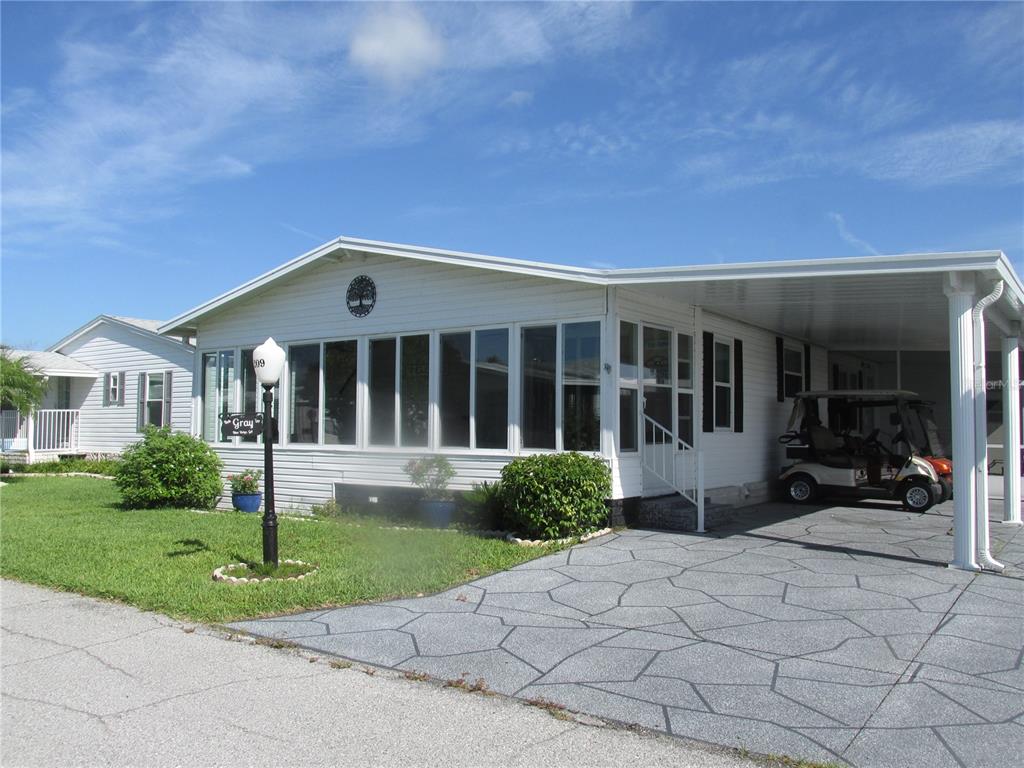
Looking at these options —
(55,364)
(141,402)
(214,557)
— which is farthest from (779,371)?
(55,364)

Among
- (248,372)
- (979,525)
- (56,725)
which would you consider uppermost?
(248,372)

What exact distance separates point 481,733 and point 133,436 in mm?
17844

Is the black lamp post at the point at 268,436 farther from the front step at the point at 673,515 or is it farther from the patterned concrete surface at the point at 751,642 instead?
the front step at the point at 673,515

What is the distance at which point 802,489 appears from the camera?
1322 centimetres

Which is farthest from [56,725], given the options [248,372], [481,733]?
[248,372]

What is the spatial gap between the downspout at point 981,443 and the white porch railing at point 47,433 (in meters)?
20.6

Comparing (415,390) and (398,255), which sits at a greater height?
(398,255)

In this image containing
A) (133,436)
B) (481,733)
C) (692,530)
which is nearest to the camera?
(481,733)

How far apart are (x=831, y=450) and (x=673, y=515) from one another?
4204 mm

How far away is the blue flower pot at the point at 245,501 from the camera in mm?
13461

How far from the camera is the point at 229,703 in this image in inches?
184

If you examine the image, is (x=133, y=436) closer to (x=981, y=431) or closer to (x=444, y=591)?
(x=444, y=591)

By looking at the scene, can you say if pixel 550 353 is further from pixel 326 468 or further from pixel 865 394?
pixel 865 394

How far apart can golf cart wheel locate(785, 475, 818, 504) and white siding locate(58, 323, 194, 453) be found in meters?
12.6
